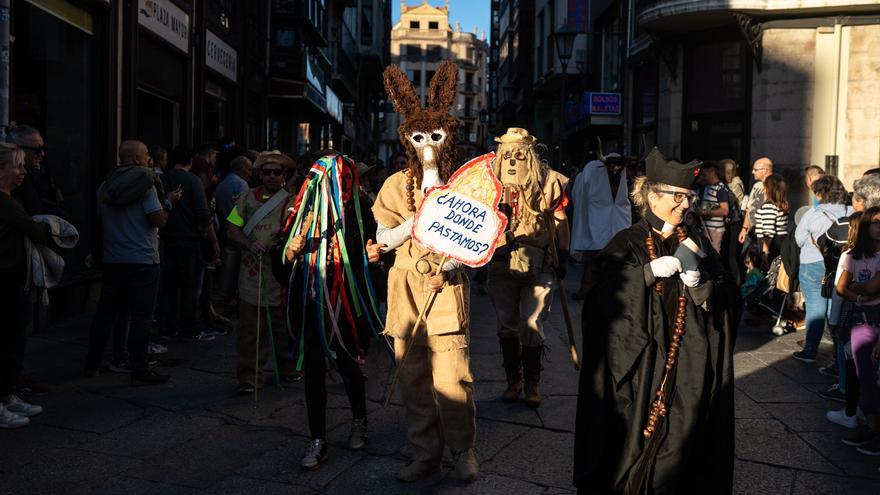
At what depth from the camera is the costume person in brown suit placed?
4.82 m

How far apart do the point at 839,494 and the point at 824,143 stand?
1244cm

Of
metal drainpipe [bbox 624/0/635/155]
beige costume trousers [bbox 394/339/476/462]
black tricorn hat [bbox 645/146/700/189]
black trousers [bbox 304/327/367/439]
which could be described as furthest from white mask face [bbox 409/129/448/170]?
metal drainpipe [bbox 624/0/635/155]

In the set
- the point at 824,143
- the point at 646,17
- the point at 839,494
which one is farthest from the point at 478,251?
the point at 646,17

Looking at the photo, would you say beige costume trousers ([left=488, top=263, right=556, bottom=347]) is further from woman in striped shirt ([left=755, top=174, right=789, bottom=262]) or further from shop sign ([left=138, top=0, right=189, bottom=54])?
shop sign ([left=138, top=0, right=189, bottom=54])

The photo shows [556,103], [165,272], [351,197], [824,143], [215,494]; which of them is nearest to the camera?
[215,494]

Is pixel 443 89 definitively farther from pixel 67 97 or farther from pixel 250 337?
pixel 67 97

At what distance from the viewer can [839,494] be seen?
4.85m

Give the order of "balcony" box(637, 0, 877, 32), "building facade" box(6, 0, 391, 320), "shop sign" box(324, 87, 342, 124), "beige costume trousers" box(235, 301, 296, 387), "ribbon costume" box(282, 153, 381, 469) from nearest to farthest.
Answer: "ribbon costume" box(282, 153, 381, 469), "beige costume trousers" box(235, 301, 296, 387), "building facade" box(6, 0, 391, 320), "balcony" box(637, 0, 877, 32), "shop sign" box(324, 87, 342, 124)

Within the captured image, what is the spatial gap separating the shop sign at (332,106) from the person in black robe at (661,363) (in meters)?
25.1

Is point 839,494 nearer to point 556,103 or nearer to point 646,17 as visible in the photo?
point 646,17

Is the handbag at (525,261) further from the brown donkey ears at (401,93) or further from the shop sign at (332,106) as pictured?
the shop sign at (332,106)

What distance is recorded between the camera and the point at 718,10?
54.4 feet

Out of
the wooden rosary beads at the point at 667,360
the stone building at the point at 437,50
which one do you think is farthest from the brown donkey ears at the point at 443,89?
the stone building at the point at 437,50

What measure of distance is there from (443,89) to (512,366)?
88.7 inches
